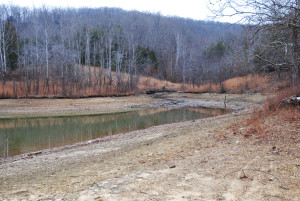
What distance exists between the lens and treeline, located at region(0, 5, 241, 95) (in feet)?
129

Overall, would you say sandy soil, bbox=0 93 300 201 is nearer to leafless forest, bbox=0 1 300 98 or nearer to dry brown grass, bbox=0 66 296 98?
leafless forest, bbox=0 1 300 98

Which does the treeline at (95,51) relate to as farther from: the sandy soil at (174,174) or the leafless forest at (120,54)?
the sandy soil at (174,174)

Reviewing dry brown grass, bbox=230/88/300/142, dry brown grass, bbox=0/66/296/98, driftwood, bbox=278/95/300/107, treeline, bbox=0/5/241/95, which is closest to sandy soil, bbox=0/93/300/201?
dry brown grass, bbox=230/88/300/142

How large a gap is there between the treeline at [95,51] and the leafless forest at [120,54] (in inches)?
6.4

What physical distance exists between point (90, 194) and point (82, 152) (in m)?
5.29

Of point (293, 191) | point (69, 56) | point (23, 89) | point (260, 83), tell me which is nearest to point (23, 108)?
point (23, 89)

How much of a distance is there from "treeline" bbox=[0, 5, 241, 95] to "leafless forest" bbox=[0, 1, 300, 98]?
163 mm

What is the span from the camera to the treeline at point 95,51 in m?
39.2

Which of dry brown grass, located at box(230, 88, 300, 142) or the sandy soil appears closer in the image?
the sandy soil

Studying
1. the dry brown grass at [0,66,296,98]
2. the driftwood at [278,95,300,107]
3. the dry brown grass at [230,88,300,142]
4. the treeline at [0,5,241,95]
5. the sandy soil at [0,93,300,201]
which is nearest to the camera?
the sandy soil at [0,93,300,201]

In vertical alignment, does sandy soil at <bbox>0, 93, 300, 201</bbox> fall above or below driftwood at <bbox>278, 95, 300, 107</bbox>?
below

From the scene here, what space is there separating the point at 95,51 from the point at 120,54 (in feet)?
27.5

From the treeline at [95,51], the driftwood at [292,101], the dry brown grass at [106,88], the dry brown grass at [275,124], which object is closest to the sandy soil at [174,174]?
the dry brown grass at [275,124]

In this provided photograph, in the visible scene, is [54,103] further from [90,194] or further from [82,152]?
[90,194]
